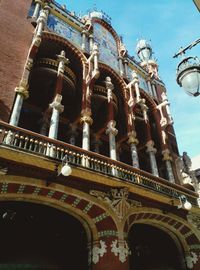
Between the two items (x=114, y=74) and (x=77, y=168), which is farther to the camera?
(x=114, y=74)

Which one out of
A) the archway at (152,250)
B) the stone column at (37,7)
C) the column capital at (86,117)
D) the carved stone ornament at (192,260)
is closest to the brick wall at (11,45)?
the stone column at (37,7)

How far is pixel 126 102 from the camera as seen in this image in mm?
14992

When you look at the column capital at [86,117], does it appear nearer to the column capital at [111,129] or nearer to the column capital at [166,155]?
the column capital at [111,129]

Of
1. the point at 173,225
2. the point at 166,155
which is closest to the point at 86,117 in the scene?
the point at 166,155

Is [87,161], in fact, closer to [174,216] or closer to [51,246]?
[51,246]

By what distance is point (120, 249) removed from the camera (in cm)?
856

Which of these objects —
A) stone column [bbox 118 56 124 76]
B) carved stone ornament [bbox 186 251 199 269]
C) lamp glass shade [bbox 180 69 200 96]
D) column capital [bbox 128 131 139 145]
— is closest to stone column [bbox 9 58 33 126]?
column capital [bbox 128 131 139 145]

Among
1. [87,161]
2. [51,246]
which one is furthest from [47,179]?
[51,246]

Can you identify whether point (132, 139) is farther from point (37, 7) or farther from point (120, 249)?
point (37, 7)

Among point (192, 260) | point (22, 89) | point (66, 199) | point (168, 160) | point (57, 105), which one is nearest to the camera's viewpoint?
point (66, 199)

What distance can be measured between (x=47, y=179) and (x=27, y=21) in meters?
9.63

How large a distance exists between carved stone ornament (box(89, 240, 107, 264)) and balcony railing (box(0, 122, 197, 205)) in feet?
7.85

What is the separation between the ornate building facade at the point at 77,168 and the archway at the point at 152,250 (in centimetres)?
5

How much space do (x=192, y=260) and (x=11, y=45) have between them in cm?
1319
